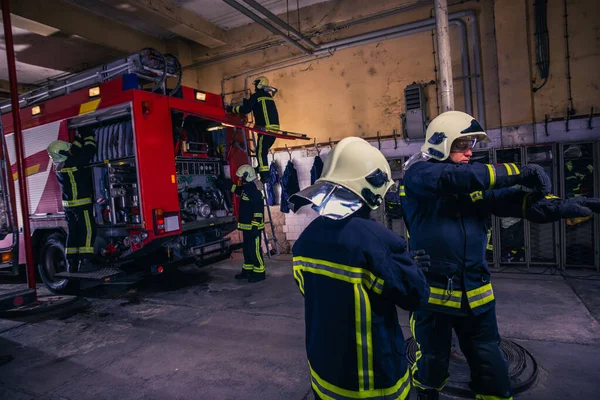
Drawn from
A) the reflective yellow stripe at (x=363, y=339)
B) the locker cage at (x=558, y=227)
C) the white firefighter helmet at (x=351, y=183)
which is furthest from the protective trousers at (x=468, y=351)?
the locker cage at (x=558, y=227)

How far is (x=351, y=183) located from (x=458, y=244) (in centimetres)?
101

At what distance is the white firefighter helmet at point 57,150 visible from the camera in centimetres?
523

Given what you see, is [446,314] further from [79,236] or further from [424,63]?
[424,63]

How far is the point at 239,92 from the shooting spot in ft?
29.4

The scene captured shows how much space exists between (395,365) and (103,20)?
9.05m

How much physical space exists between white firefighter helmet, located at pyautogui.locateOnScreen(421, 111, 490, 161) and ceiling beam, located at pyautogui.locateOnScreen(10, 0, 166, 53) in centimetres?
733

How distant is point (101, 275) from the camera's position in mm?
5090

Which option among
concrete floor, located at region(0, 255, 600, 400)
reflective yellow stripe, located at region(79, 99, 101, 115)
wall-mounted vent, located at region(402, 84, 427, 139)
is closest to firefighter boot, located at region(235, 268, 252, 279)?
concrete floor, located at region(0, 255, 600, 400)

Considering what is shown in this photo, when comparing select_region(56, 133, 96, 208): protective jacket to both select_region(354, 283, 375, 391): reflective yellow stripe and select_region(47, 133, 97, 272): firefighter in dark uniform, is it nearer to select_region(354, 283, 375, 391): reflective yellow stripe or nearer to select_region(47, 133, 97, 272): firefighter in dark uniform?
select_region(47, 133, 97, 272): firefighter in dark uniform

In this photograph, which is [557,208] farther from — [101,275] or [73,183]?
[73,183]

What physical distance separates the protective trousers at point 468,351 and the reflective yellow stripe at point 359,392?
728 millimetres

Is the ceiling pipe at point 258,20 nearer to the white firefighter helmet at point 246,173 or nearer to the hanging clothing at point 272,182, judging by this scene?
the white firefighter helmet at point 246,173

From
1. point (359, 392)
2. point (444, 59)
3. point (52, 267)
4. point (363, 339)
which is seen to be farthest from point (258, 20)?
point (359, 392)

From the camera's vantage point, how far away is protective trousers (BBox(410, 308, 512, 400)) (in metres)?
2.07
